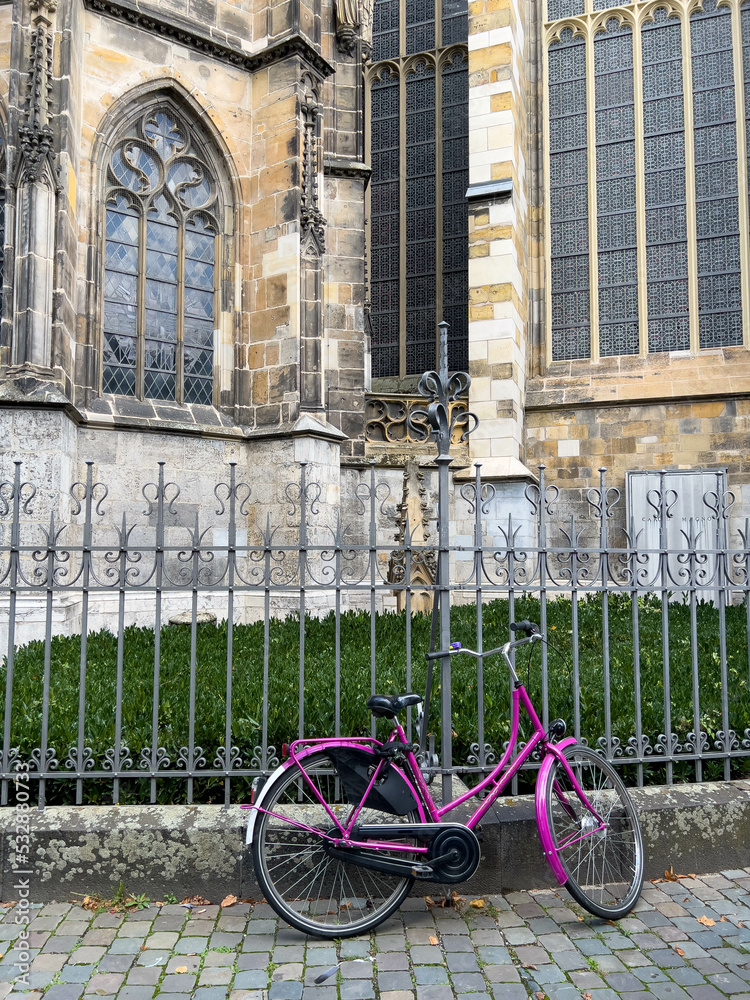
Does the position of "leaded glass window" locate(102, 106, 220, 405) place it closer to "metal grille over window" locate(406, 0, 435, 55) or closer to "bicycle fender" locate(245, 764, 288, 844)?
"metal grille over window" locate(406, 0, 435, 55)

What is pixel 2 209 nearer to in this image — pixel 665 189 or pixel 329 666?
pixel 329 666

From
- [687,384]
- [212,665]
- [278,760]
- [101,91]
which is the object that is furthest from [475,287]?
[278,760]

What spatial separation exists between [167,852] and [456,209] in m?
12.8

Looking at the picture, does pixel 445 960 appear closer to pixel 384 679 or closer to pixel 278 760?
pixel 278 760

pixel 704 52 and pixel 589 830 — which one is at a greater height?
pixel 704 52

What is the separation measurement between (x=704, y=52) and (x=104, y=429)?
441 inches

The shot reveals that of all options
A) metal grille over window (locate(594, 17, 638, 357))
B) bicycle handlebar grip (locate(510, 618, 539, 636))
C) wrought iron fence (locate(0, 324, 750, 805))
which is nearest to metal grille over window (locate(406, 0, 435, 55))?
metal grille over window (locate(594, 17, 638, 357))

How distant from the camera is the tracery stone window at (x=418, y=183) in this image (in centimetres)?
1408

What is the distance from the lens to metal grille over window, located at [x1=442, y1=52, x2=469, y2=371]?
14.0m

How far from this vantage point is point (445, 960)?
284cm

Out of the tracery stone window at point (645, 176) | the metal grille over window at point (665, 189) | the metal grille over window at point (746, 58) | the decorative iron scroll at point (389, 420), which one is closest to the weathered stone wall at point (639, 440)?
the tracery stone window at point (645, 176)

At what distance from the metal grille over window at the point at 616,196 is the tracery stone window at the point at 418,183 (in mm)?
2317

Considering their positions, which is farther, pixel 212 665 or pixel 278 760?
pixel 212 665

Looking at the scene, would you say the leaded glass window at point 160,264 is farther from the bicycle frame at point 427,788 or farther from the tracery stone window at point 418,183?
the bicycle frame at point 427,788
